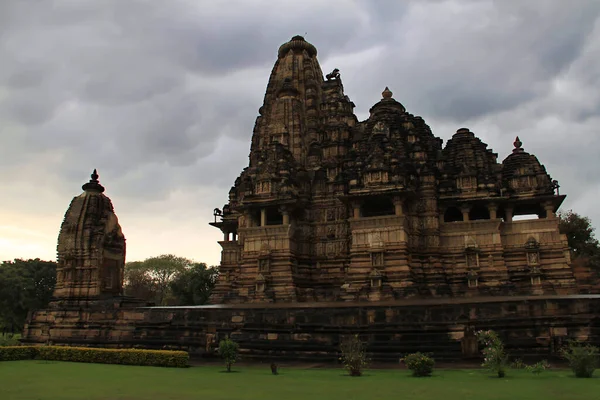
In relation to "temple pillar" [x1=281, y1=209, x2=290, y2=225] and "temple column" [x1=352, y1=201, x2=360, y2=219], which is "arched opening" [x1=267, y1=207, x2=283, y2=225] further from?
"temple column" [x1=352, y1=201, x2=360, y2=219]

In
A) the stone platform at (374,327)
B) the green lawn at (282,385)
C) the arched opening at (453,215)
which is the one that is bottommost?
the green lawn at (282,385)

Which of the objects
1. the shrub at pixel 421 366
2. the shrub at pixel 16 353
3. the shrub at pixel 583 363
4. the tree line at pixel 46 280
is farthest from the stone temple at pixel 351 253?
the tree line at pixel 46 280

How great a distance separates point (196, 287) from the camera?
157ft

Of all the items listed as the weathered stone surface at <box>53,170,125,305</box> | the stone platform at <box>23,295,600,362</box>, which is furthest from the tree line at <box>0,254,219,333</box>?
the stone platform at <box>23,295,600,362</box>

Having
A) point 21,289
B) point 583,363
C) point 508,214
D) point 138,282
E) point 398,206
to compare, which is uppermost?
point 398,206

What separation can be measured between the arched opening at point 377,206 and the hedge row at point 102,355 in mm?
15082

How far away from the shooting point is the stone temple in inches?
635

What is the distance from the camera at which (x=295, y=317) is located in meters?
17.2

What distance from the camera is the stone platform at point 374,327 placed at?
14.8m

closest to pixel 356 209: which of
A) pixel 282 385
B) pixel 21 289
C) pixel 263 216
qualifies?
pixel 263 216

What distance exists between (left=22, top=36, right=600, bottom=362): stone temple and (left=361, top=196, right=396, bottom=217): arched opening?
125 millimetres

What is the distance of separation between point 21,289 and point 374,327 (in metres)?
35.7

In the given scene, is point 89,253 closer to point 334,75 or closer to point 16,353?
point 16,353

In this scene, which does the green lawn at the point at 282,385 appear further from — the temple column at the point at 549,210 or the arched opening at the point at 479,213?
the arched opening at the point at 479,213
